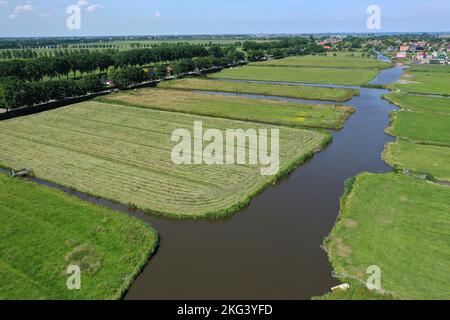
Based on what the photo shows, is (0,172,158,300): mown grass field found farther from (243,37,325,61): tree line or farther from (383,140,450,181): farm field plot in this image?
(243,37,325,61): tree line

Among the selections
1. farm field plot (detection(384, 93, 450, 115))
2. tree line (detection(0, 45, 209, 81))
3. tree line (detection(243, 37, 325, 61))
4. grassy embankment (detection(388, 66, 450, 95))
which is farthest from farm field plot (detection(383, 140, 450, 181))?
tree line (detection(243, 37, 325, 61))

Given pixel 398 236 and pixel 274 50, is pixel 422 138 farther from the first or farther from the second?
pixel 274 50

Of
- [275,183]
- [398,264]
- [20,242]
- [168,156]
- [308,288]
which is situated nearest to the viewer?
[308,288]

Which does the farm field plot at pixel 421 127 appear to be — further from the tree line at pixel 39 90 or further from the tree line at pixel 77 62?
the tree line at pixel 77 62

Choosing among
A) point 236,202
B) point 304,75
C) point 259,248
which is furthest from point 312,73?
point 259,248

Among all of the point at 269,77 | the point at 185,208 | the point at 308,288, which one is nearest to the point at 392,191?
the point at 308,288

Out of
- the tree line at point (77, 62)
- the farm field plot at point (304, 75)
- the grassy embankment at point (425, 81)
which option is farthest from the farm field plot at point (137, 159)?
the farm field plot at point (304, 75)

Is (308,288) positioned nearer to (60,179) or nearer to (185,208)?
(185,208)
